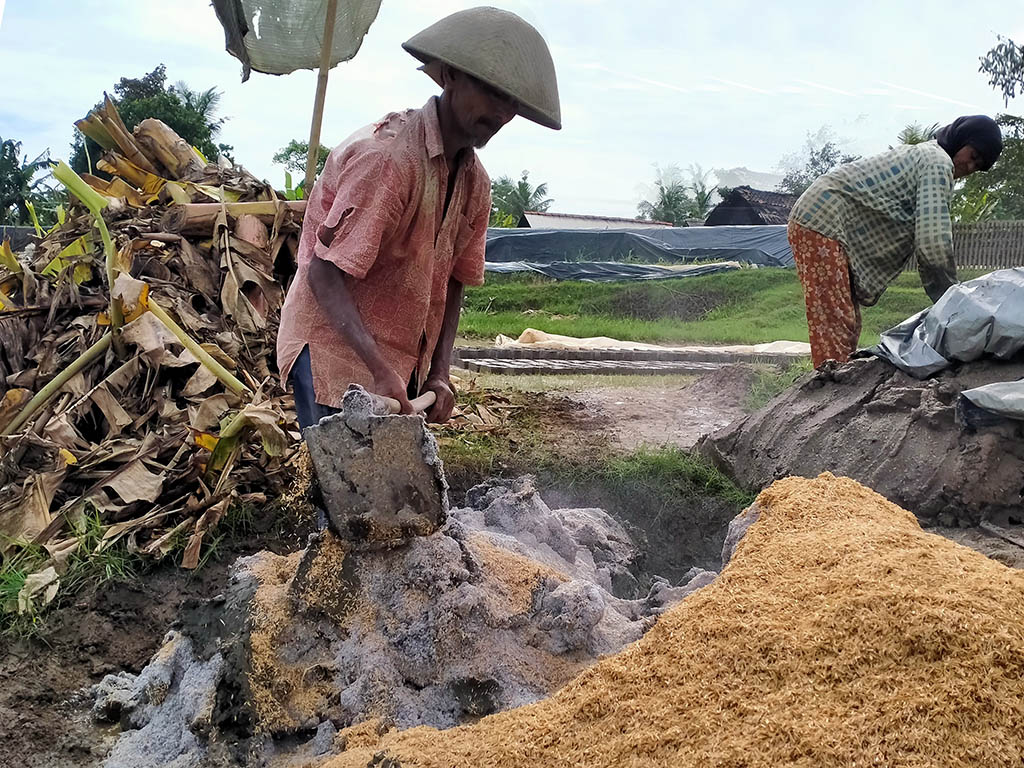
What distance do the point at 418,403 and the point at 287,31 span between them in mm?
3680

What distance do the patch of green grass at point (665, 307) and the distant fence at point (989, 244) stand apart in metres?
1.56

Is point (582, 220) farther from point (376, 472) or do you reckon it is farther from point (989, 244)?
point (376, 472)

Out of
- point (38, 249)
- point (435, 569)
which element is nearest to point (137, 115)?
point (38, 249)

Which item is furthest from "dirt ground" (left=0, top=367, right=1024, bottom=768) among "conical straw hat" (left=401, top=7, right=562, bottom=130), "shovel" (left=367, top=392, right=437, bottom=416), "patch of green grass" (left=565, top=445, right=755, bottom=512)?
"conical straw hat" (left=401, top=7, right=562, bottom=130)

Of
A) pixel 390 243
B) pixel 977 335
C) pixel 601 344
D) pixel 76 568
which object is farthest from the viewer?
pixel 601 344

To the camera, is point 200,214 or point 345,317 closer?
point 345,317

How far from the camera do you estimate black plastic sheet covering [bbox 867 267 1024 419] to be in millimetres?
2812

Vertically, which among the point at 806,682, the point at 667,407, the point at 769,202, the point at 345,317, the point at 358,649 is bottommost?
the point at 667,407

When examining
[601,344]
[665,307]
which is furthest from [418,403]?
[665,307]

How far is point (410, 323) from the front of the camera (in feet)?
6.93

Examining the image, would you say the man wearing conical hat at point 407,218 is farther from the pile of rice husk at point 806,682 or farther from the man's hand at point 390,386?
the pile of rice husk at point 806,682

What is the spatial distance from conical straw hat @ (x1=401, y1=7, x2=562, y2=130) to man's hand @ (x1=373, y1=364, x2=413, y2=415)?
66 centimetres

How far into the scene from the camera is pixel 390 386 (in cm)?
189

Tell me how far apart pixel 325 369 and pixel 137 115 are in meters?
24.0
